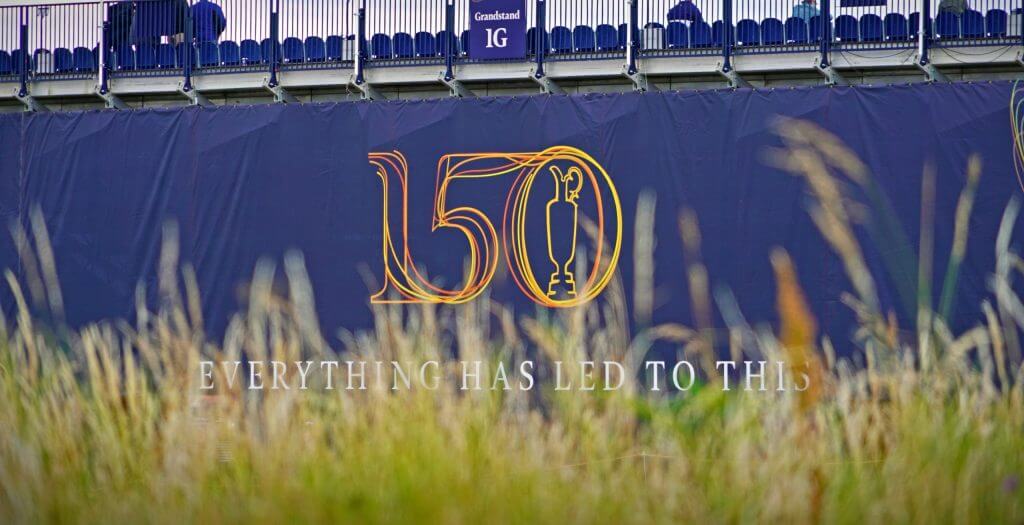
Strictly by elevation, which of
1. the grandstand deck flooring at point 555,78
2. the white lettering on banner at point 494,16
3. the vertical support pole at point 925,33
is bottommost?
the grandstand deck flooring at point 555,78

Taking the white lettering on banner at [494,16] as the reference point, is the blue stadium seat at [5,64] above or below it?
below

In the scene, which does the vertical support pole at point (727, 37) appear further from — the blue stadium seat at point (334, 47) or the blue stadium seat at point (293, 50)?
the blue stadium seat at point (293, 50)

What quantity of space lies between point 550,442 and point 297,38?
12886mm

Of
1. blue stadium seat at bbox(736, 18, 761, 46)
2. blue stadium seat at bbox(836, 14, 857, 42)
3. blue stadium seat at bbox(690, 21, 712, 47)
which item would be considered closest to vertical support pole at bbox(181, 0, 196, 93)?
blue stadium seat at bbox(690, 21, 712, 47)

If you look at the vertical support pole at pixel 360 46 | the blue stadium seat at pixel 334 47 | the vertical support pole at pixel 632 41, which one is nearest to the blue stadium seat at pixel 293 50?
the blue stadium seat at pixel 334 47

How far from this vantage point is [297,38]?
672 inches

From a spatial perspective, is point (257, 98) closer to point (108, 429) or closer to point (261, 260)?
point (261, 260)

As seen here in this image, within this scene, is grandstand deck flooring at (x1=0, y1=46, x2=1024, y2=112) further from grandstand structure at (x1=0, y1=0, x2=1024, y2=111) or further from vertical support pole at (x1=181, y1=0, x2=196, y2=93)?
vertical support pole at (x1=181, y1=0, x2=196, y2=93)

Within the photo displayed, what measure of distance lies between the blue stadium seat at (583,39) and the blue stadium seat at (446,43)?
1464mm

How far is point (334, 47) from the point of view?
1694 centimetres

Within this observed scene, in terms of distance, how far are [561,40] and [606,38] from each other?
557mm

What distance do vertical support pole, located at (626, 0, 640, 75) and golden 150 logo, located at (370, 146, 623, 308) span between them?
5.53 feet

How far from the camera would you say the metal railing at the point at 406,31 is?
604 inches

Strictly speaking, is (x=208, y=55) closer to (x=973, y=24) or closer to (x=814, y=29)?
(x=814, y=29)
